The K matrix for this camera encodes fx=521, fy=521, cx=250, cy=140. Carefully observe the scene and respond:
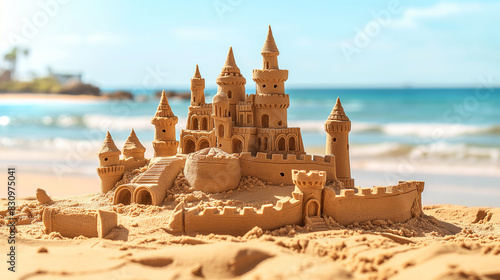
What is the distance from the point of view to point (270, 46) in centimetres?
2006

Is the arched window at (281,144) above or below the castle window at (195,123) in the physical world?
below

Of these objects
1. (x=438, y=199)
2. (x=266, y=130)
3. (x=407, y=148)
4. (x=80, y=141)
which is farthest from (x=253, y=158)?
(x=80, y=141)

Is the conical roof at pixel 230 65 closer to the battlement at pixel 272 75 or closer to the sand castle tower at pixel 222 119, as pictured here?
the sand castle tower at pixel 222 119

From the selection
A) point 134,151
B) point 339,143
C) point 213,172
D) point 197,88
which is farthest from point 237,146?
point 134,151

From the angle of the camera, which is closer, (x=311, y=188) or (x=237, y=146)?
(x=311, y=188)

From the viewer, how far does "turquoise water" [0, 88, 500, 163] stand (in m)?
38.1

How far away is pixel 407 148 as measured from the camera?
37.0 metres

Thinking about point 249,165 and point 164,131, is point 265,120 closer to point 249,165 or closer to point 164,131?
point 249,165

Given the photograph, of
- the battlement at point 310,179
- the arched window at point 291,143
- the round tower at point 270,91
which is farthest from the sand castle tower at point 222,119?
the battlement at point 310,179

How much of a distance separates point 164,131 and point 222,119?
3135 millimetres

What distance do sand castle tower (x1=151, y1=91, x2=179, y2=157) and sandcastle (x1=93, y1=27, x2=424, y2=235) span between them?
0.14 feet

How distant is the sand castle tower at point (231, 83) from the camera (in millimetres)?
20594

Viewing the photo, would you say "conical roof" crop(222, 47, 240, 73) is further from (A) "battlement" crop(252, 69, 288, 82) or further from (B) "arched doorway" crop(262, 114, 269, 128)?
(B) "arched doorway" crop(262, 114, 269, 128)

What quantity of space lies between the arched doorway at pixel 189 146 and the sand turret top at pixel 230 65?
3.27 m
